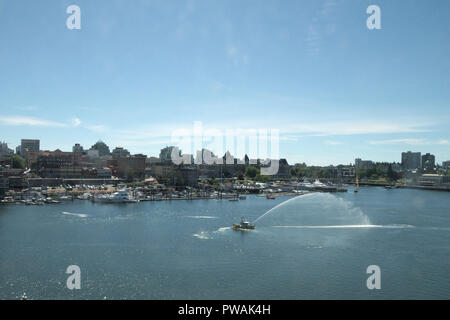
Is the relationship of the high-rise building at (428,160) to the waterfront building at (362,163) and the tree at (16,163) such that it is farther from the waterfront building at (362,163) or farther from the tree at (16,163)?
the tree at (16,163)

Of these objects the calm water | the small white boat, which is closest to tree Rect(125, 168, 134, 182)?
the small white boat

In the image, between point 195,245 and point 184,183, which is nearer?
point 195,245

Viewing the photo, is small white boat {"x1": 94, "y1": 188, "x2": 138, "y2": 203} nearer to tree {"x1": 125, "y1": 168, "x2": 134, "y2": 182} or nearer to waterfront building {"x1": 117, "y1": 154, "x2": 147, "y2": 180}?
tree {"x1": 125, "y1": 168, "x2": 134, "y2": 182}

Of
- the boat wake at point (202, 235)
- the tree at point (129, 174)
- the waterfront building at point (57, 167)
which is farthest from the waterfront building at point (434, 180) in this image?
the boat wake at point (202, 235)

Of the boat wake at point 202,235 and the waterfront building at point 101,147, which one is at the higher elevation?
the waterfront building at point 101,147
